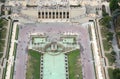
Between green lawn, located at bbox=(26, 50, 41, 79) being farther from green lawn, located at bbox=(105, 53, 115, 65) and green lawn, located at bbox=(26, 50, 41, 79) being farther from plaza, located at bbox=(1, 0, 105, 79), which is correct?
green lawn, located at bbox=(105, 53, 115, 65)

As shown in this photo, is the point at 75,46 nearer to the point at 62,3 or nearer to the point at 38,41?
the point at 38,41

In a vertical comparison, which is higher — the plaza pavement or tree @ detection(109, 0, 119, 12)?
tree @ detection(109, 0, 119, 12)

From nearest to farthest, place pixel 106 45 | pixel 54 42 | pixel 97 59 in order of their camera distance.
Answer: pixel 97 59
pixel 106 45
pixel 54 42

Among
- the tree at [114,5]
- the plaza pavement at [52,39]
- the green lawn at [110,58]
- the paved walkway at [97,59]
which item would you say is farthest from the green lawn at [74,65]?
the tree at [114,5]

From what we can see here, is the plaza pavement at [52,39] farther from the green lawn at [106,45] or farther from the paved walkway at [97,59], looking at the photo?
the green lawn at [106,45]

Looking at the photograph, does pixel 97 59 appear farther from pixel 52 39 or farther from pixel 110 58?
pixel 52 39

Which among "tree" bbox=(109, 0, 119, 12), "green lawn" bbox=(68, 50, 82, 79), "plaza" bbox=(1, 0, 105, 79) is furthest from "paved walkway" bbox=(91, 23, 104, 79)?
"tree" bbox=(109, 0, 119, 12)

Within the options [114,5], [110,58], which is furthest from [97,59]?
[114,5]
